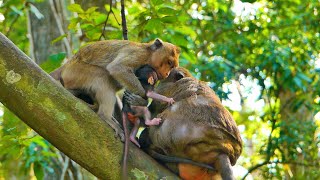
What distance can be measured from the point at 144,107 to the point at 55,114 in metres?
1.15

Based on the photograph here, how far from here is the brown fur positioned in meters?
3.88

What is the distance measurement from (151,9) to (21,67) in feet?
6.97

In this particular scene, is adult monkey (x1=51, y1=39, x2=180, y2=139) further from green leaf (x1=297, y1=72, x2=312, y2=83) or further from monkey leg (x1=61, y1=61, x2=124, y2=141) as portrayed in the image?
green leaf (x1=297, y1=72, x2=312, y2=83)

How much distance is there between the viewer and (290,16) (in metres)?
9.31

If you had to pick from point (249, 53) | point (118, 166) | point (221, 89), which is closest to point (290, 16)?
point (249, 53)

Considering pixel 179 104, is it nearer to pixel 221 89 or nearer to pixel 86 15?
pixel 86 15

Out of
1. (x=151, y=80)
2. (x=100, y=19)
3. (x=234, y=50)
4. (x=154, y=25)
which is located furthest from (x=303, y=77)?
(x=151, y=80)

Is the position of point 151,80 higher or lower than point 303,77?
higher

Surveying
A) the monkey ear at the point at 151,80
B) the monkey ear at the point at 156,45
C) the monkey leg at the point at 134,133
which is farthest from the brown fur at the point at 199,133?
the monkey ear at the point at 156,45

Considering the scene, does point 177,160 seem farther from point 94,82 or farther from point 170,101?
point 94,82

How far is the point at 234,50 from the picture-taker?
28.5ft

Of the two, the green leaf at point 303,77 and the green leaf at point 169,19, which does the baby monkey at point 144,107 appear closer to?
the green leaf at point 169,19

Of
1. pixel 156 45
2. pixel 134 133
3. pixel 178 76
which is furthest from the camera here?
pixel 156 45

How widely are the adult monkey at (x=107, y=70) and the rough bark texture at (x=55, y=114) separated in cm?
72
